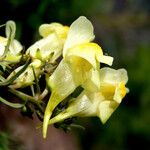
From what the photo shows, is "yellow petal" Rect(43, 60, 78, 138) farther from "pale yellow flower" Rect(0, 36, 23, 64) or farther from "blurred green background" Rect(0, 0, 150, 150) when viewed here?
"blurred green background" Rect(0, 0, 150, 150)

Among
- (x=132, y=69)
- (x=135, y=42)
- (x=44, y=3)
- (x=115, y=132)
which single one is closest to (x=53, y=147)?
(x=115, y=132)

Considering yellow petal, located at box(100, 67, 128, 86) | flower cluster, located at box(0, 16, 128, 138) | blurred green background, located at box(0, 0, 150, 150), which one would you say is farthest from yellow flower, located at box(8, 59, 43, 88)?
blurred green background, located at box(0, 0, 150, 150)

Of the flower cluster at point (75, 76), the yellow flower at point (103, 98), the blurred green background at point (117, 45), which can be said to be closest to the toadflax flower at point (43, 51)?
the flower cluster at point (75, 76)

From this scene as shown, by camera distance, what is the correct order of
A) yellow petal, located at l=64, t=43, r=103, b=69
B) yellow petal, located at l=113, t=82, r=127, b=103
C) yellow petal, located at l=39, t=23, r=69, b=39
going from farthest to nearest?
yellow petal, located at l=39, t=23, r=69, b=39 → yellow petal, located at l=113, t=82, r=127, b=103 → yellow petal, located at l=64, t=43, r=103, b=69

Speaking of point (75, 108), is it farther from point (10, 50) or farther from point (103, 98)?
point (10, 50)

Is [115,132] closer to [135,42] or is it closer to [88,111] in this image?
[135,42]
